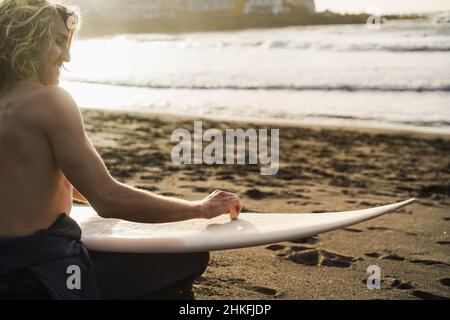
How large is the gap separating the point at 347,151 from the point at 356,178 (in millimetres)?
1405

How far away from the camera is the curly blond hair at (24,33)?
1669 millimetres

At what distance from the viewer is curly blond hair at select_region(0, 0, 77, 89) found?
1.67 meters

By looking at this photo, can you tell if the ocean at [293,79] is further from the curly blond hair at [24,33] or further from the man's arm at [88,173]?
the curly blond hair at [24,33]

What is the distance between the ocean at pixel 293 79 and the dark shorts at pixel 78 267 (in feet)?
22.9

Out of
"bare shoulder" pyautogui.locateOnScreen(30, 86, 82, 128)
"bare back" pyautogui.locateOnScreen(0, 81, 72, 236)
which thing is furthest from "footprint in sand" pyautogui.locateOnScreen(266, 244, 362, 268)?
"bare shoulder" pyautogui.locateOnScreen(30, 86, 82, 128)

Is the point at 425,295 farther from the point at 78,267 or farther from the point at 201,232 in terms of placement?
the point at 78,267

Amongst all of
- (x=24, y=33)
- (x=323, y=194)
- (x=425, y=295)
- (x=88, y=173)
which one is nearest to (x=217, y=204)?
(x=88, y=173)

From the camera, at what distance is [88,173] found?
166 cm

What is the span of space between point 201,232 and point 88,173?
0.48 metres

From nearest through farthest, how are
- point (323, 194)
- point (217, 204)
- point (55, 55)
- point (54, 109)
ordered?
point (54, 109) < point (55, 55) < point (217, 204) < point (323, 194)

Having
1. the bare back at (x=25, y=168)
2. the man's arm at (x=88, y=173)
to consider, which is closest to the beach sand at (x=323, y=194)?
the man's arm at (x=88, y=173)

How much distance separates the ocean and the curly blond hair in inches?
287
